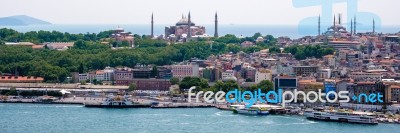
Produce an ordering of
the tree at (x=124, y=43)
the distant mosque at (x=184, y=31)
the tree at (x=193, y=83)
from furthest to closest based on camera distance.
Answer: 1. the distant mosque at (x=184, y=31)
2. the tree at (x=124, y=43)
3. the tree at (x=193, y=83)

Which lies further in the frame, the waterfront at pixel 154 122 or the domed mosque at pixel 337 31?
the domed mosque at pixel 337 31

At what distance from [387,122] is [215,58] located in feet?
37.4

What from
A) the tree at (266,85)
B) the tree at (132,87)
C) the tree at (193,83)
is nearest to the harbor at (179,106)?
the tree at (193,83)

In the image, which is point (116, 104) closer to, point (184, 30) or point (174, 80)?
point (174, 80)

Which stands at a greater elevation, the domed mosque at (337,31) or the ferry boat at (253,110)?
the domed mosque at (337,31)

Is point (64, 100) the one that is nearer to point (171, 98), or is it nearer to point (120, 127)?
point (171, 98)

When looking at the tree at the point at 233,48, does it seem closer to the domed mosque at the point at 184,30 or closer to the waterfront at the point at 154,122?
the domed mosque at the point at 184,30

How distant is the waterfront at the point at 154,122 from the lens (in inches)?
546

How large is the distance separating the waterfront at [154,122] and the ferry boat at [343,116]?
6.3 inches

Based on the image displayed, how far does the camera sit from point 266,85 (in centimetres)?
1845

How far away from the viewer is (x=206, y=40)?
104ft

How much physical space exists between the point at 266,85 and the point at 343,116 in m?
3.59

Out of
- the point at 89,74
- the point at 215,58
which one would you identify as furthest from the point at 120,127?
the point at 215,58

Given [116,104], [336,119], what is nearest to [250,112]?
[336,119]
